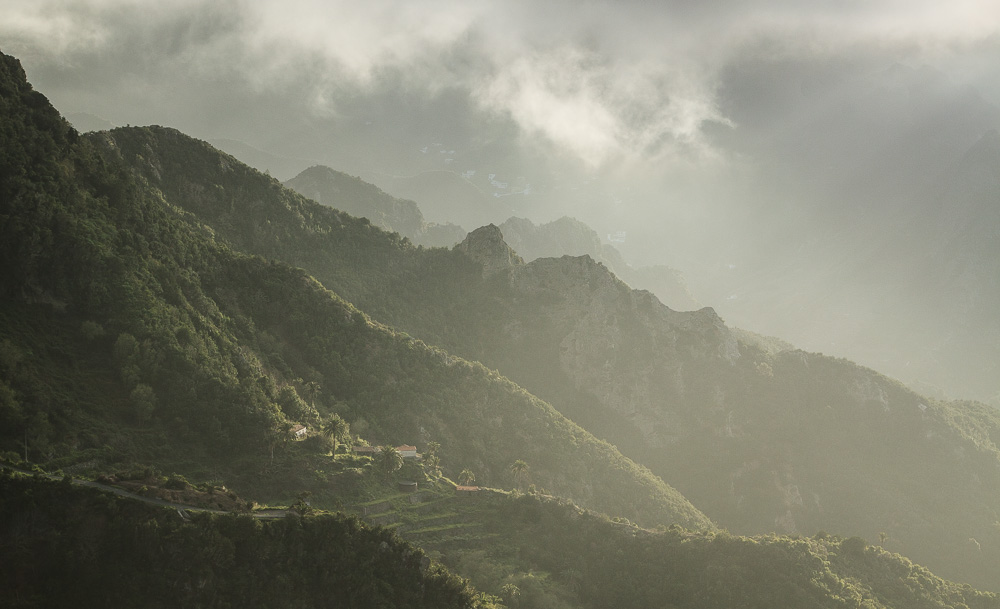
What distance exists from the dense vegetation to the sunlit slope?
1591cm

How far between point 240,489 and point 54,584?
34.4m

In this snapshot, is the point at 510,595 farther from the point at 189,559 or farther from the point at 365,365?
the point at 365,365

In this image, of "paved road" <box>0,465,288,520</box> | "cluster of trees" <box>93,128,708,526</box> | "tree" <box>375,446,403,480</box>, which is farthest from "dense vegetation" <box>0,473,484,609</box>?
"cluster of trees" <box>93,128,708,526</box>

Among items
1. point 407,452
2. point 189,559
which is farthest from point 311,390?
point 189,559

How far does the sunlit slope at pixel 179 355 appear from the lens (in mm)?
89062

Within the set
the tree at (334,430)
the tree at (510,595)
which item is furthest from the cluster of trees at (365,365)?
the tree at (510,595)

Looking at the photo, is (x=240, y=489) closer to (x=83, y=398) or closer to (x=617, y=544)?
(x=83, y=398)

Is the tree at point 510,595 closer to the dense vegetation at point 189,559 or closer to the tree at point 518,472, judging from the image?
the dense vegetation at point 189,559

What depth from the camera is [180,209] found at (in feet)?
534

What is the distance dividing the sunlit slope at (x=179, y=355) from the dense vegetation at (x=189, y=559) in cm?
1591

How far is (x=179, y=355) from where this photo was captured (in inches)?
4109

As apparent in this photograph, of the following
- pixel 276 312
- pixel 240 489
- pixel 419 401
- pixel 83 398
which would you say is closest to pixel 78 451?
pixel 83 398

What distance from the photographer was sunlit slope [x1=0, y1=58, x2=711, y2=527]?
292 ft

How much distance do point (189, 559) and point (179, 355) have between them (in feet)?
147
